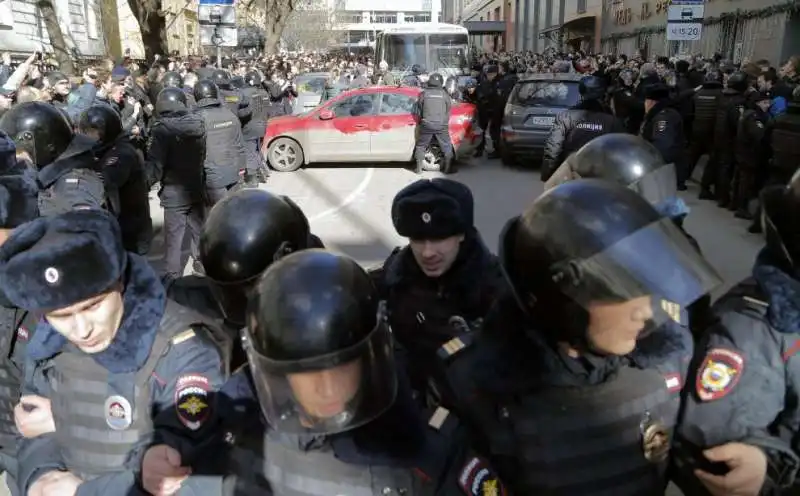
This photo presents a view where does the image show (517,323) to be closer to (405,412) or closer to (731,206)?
(405,412)

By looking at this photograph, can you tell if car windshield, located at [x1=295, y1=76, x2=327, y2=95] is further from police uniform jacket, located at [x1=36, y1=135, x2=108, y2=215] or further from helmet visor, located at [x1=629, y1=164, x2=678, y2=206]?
helmet visor, located at [x1=629, y1=164, x2=678, y2=206]

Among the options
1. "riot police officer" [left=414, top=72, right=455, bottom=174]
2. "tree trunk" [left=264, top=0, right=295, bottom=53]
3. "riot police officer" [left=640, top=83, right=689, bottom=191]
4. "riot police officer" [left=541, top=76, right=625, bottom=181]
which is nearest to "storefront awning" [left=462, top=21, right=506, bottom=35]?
"tree trunk" [left=264, top=0, right=295, bottom=53]

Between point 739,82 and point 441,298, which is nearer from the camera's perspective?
point 441,298

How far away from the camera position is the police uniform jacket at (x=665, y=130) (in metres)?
7.21

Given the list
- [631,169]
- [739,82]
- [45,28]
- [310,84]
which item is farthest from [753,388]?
[45,28]

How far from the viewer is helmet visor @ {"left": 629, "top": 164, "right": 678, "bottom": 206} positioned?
279 centimetres

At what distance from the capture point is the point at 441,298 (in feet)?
9.02

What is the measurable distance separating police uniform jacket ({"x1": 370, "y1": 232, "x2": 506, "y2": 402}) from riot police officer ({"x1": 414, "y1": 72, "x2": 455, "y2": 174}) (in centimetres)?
844

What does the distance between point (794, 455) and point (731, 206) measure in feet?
26.8

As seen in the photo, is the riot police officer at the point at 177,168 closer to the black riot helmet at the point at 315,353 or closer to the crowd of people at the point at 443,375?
the crowd of people at the point at 443,375

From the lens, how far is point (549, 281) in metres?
1.71

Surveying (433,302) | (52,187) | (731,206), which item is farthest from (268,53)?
(433,302)

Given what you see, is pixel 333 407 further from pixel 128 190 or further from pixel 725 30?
pixel 725 30

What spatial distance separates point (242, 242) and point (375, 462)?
1197mm
